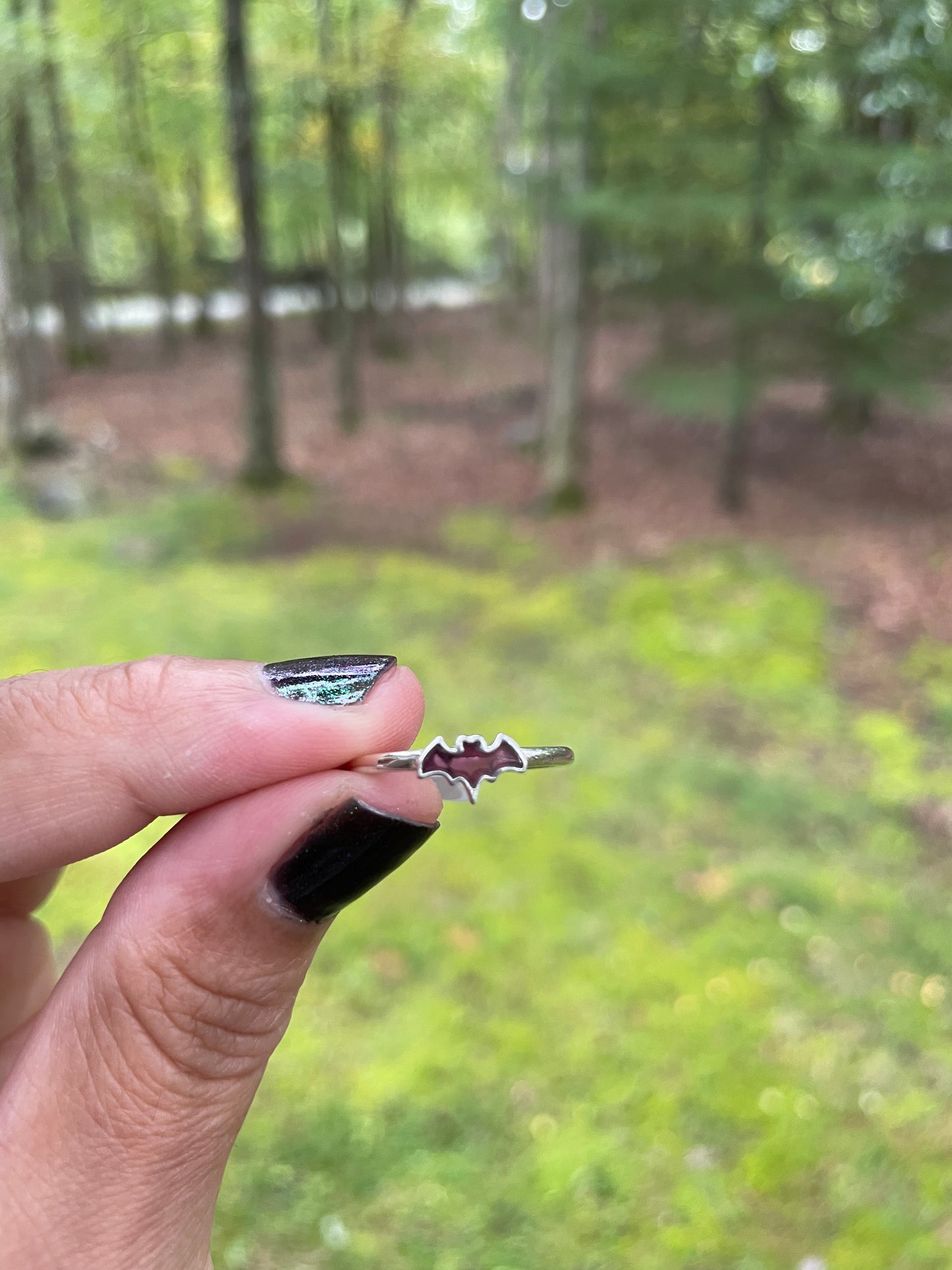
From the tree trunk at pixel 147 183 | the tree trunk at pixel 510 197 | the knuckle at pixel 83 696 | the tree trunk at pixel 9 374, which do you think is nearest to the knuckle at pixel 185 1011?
the knuckle at pixel 83 696

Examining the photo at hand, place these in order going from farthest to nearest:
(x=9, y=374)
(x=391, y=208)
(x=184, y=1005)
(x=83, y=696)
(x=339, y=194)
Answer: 1. (x=391, y=208)
2. (x=339, y=194)
3. (x=9, y=374)
4. (x=83, y=696)
5. (x=184, y=1005)

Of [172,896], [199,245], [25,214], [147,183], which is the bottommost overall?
[172,896]

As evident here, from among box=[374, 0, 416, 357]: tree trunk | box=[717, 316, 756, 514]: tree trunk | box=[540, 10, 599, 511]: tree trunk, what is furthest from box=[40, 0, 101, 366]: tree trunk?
box=[717, 316, 756, 514]: tree trunk

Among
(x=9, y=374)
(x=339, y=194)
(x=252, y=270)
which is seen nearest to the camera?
(x=252, y=270)

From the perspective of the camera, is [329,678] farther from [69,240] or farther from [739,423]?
[69,240]

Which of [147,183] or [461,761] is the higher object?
[147,183]

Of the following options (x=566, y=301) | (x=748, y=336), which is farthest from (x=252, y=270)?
(x=748, y=336)

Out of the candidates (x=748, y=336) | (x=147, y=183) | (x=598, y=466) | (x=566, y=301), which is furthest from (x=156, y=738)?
(x=147, y=183)

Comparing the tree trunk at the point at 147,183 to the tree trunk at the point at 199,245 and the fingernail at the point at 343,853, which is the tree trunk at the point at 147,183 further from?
the fingernail at the point at 343,853

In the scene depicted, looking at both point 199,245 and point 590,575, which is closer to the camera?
point 590,575
